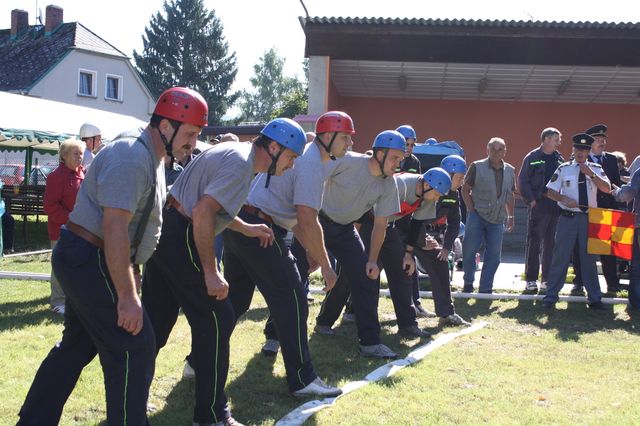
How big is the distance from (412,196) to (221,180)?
3.81 meters

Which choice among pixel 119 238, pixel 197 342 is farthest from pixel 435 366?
pixel 119 238

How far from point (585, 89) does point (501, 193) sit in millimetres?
12038

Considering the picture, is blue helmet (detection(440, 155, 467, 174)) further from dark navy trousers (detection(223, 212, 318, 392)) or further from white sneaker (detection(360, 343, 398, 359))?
dark navy trousers (detection(223, 212, 318, 392))

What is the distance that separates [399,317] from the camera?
7449 millimetres

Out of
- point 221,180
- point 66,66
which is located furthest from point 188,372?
point 66,66

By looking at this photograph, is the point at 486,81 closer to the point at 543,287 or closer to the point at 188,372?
the point at 543,287

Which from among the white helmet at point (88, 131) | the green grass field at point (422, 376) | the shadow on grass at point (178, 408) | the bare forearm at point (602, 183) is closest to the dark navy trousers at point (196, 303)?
the shadow on grass at point (178, 408)

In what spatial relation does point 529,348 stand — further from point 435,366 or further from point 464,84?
point 464,84

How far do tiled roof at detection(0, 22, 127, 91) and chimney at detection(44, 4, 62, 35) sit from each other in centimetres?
30

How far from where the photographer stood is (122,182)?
134 inches

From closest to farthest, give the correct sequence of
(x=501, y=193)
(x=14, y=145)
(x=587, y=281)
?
(x=587, y=281), (x=501, y=193), (x=14, y=145)

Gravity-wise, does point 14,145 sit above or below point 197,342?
above

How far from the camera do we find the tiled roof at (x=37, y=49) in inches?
1570

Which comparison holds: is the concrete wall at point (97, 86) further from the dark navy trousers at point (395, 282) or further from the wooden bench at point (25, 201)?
the dark navy trousers at point (395, 282)
